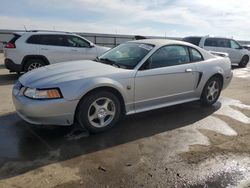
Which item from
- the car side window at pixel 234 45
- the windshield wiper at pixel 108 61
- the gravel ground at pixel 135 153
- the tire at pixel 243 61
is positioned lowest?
the tire at pixel 243 61

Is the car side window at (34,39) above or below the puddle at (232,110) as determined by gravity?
above

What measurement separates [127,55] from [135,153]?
208cm

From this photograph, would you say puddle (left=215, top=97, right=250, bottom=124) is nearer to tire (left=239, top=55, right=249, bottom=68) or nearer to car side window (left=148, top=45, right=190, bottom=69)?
car side window (left=148, top=45, right=190, bottom=69)

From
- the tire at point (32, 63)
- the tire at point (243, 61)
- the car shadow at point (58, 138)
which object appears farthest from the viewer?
the tire at point (243, 61)

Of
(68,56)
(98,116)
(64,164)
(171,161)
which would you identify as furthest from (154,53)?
(68,56)

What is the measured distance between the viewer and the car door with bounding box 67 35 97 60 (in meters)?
10.5

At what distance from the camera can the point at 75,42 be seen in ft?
34.8

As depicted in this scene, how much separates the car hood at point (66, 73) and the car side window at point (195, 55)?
1771mm

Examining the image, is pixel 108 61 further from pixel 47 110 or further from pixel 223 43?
pixel 223 43

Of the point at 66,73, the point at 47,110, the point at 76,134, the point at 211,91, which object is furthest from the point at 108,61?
the point at 211,91

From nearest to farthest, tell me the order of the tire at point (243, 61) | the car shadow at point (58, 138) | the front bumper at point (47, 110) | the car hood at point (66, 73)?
the car shadow at point (58, 138)
the front bumper at point (47, 110)
the car hood at point (66, 73)
the tire at point (243, 61)

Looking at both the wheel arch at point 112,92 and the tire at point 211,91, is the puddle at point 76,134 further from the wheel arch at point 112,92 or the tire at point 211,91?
the tire at point 211,91

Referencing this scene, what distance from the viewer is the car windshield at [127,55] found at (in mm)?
5078

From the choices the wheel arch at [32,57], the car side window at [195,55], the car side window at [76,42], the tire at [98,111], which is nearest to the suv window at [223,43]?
the car side window at [76,42]
